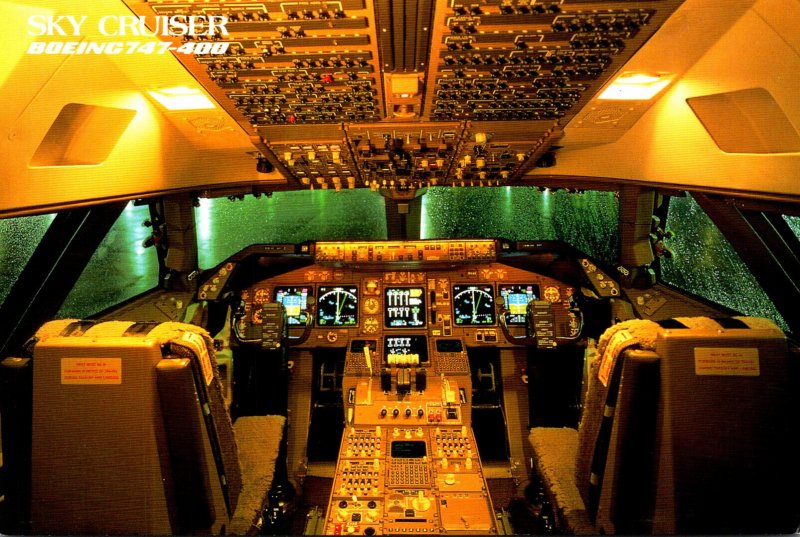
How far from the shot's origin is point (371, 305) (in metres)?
3.65

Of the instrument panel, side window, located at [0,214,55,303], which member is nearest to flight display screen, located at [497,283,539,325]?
the instrument panel

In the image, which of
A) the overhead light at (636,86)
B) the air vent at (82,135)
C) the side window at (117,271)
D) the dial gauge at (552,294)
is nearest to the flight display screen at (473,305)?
the dial gauge at (552,294)

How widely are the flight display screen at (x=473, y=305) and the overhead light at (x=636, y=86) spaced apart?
1.79m

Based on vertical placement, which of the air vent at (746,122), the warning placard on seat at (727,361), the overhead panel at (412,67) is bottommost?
the warning placard on seat at (727,361)

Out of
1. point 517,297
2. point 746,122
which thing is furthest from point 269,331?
point 746,122

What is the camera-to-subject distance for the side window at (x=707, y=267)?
288 centimetres

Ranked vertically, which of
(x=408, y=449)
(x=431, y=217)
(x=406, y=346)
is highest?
(x=431, y=217)

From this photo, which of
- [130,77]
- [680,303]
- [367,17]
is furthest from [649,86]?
[130,77]

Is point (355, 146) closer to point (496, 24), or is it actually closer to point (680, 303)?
point (496, 24)

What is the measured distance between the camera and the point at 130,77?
6.39 feet

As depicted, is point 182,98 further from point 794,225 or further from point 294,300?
point 794,225

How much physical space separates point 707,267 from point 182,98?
3.57m

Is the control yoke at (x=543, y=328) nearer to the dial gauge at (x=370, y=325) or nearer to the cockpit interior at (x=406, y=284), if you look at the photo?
the cockpit interior at (x=406, y=284)

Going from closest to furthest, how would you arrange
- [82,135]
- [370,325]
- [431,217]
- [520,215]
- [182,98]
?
1. [82,135]
2. [182,98]
3. [370,325]
4. [520,215]
5. [431,217]
